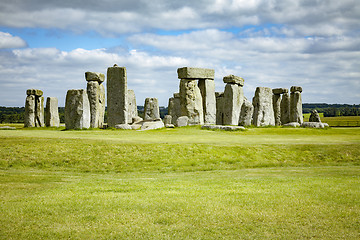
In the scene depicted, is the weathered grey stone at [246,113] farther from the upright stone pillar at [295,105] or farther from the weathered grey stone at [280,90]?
the upright stone pillar at [295,105]

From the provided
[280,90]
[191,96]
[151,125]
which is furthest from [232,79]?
[280,90]

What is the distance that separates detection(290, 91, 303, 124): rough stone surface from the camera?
38062mm

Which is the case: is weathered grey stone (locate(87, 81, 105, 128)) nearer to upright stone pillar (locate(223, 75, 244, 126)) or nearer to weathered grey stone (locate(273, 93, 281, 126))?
upright stone pillar (locate(223, 75, 244, 126))

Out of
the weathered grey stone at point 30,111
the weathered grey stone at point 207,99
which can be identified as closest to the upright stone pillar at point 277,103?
the weathered grey stone at point 207,99

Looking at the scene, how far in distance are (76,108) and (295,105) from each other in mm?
22728

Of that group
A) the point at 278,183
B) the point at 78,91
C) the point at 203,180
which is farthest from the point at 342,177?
the point at 78,91

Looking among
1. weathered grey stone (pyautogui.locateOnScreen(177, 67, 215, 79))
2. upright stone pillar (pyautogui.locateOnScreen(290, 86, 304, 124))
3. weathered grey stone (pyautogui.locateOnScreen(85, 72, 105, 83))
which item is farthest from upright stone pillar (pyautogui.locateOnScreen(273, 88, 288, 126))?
weathered grey stone (pyautogui.locateOnScreen(85, 72, 105, 83))

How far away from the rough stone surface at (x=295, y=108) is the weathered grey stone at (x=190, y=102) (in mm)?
12375

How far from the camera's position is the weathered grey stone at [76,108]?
25.2m

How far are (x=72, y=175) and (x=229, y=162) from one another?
650 centimetres

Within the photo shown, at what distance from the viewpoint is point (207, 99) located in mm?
32344

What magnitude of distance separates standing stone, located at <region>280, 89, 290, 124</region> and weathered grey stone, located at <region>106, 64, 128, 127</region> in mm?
18397

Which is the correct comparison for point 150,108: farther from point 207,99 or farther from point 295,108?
point 295,108

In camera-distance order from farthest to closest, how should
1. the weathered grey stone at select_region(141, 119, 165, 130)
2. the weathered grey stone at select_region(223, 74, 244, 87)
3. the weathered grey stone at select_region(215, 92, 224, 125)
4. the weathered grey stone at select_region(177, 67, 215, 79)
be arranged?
the weathered grey stone at select_region(215, 92, 224, 125) → the weathered grey stone at select_region(223, 74, 244, 87) → the weathered grey stone at select_region(177, 67, 215, 79) → the weathered grey stone at select_region(141, 119, 165, 130)
